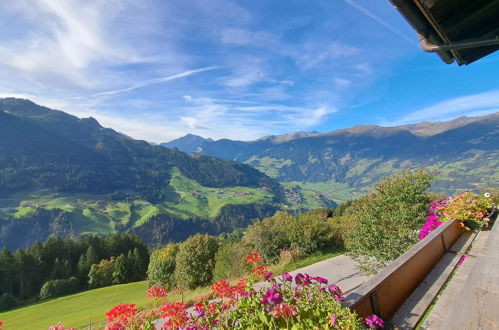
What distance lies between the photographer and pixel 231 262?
51.2 feet

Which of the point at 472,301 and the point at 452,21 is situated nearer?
the point at 472,301

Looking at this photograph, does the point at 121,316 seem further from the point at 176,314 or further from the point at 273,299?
the point at 273,299

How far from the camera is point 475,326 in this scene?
5.35ft

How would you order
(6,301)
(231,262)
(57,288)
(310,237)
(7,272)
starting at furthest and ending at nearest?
(7,272), (57,288), (6,301), (231,262), (310,237)

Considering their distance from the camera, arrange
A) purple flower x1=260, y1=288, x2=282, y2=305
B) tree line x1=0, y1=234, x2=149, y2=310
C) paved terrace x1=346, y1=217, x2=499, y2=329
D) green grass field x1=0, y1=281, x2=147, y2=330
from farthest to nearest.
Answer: tree line x1=0, y1=234, x2=149, y2=310
green grass field x1=0, y1=281, x2=147, y2=330
paved terrace x1=346, y1=217, x2=499, y2=329
purple flower x1=260, y1=288, x2=282, y2=305

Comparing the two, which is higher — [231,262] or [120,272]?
[231,262]

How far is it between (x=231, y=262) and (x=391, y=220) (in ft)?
36.6

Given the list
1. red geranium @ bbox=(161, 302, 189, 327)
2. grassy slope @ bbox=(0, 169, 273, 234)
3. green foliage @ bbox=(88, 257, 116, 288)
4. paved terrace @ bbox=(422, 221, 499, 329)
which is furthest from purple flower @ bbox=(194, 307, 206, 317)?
grassy slope @ bbox=(0, 169, 273, 234)

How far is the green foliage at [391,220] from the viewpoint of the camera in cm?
629

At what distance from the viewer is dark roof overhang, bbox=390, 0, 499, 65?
2.19m

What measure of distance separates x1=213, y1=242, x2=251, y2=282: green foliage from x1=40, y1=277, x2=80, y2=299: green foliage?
44892 mm

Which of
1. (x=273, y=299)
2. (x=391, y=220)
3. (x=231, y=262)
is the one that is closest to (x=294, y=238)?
(x=231, y=262)

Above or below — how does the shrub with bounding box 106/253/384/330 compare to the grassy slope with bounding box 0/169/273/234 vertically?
above

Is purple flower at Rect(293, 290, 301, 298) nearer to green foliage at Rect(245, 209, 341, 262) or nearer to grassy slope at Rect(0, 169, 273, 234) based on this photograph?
green foliage at Rect(245, 209, 341, 262)
